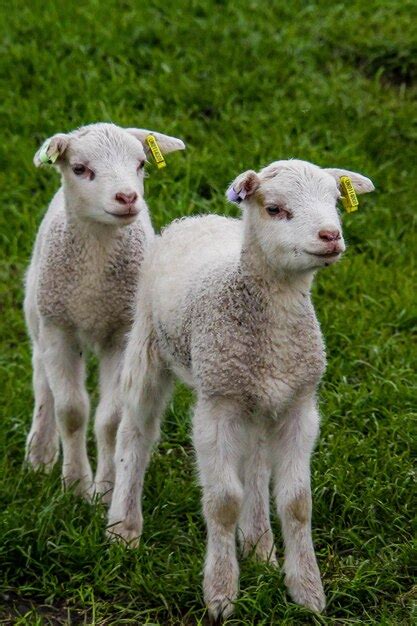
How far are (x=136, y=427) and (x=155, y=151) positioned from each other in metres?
1.39

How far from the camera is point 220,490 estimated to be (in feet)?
19.4

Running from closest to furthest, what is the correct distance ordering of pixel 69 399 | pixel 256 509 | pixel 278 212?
pixel 278 212 < pixel 256 509 < pixel 69 399

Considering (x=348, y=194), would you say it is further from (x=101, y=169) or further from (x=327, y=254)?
(x=101, y=169)

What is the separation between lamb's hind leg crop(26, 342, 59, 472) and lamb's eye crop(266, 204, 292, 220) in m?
2.31

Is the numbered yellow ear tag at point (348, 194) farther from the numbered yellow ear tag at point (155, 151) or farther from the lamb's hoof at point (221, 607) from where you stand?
the lamb's hoof at point (221, 607)

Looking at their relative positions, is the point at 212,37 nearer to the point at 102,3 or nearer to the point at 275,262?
the point at 102,3

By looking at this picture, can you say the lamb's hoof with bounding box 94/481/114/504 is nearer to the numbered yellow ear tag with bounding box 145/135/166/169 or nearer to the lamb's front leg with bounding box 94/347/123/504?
the lamb's front leg with bounding box 94/347/123/504

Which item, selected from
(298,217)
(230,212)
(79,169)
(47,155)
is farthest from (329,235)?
(230,212)

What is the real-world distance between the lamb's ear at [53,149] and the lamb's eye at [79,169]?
107 millimetres

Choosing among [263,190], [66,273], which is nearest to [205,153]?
[66,273]

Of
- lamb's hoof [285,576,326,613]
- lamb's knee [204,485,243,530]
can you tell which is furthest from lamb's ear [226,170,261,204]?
lamb's hoof [285,576,326,613]

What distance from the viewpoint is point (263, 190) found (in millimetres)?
5742

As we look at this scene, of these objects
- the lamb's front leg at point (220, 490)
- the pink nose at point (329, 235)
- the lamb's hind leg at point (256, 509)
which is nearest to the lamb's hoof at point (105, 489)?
the lamb's hind leg at point (256, 509)

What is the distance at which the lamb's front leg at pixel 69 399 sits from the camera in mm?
6949
